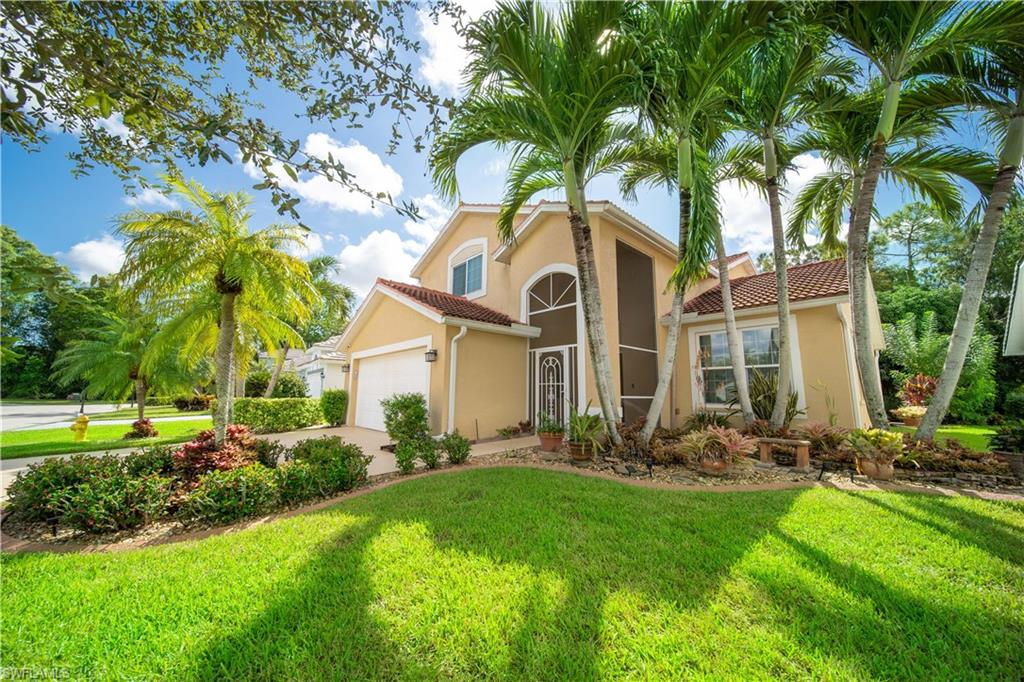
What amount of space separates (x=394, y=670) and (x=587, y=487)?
443 cm

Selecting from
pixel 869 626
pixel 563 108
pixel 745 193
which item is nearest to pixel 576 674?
pixel 869 626

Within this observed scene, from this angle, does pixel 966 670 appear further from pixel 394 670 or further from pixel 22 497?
pixel 22 497

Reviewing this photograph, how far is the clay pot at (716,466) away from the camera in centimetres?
750

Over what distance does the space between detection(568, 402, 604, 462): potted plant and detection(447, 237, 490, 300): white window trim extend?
26.4ft

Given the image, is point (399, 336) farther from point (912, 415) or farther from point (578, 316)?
point (912, 415)

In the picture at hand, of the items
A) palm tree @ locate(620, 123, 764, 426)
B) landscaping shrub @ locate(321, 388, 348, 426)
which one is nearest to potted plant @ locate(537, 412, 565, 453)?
palm tree @ locate(620, 123, 764, 426)

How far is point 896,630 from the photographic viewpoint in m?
2.96

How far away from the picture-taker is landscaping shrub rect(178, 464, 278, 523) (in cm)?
522

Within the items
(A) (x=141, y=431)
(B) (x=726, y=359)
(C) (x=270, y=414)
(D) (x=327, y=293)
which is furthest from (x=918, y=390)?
(A) (x=141, y=431)

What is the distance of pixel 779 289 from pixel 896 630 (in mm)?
8196

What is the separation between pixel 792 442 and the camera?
25.9 ft

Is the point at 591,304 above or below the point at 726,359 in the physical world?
above

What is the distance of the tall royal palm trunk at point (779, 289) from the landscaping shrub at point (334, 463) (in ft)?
32.0

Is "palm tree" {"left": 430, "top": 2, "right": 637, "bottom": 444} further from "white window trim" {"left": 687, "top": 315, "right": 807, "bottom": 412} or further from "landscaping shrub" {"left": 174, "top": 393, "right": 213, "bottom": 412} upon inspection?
"landscaping shrub" {"left": 174, "top": 393, "right": 213, "bottom": 412}
